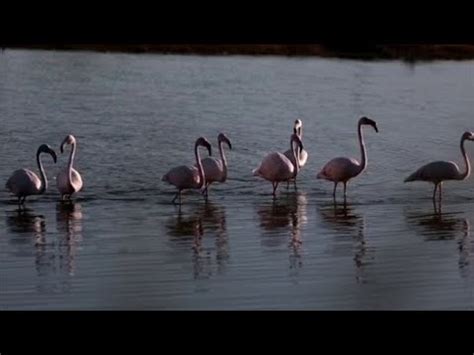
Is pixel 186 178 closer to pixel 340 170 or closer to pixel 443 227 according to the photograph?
pixel 340 170

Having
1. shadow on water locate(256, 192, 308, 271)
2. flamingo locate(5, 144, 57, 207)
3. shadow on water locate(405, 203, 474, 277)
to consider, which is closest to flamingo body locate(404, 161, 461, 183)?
shadow on water locate(405, 203, 474, 277)

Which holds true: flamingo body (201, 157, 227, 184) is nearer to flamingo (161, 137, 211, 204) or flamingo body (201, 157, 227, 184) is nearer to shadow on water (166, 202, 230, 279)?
flamingo (161, 137, 211, 204)

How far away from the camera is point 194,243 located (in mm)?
7383

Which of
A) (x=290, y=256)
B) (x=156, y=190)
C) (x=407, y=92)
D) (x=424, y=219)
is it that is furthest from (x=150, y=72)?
(x=290, y=256)

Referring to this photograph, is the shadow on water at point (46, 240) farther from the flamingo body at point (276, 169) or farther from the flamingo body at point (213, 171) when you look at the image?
the flamingo body at point (276, 169)

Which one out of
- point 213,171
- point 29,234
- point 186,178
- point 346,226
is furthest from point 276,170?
point 29,234

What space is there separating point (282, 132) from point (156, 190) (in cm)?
503

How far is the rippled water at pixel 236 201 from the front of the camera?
4422mm

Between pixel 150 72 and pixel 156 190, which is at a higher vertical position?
pixel 150 72

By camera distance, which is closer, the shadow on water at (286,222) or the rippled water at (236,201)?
the rippled water at (236,201)

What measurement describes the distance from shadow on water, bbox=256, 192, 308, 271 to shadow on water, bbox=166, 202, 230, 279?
12.6 inches

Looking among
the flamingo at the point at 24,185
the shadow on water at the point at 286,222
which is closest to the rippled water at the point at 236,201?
the shadow on water at the point at 286,222

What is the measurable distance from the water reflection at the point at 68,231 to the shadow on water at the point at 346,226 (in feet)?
5.69

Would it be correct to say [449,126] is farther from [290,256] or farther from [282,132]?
[290,256]
